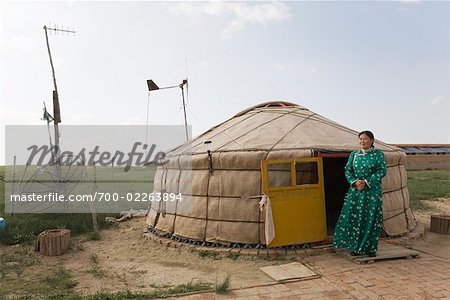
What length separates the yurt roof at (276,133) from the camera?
211 inches

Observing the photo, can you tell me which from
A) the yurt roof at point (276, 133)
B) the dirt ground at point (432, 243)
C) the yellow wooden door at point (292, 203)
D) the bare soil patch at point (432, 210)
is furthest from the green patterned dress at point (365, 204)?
the bare soil patch at point (432, 210)

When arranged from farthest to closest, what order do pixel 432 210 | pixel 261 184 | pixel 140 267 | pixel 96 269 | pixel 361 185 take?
pixel 432 210 → pixel 261 184 → pixel 140 267 → pixel 96 269 → pixel 361 185

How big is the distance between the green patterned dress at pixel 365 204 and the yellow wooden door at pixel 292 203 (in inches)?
18.8

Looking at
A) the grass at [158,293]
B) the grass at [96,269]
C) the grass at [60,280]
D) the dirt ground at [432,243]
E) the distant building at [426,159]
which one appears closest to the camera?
the grass at [158,293]

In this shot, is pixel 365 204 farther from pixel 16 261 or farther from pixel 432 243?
pixel 16 261

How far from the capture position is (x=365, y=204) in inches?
179

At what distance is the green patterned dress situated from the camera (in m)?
4.48

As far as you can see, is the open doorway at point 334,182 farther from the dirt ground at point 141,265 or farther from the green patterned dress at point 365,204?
the green patterned dress at point 365,204

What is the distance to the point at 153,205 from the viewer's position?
6.75 m

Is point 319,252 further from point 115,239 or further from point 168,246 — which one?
point 115,239

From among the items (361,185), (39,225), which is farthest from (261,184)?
(39,225)

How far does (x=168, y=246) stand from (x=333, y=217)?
11.6ft

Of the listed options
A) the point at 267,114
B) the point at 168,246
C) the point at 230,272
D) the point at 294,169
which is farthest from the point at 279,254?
the point at 267,114

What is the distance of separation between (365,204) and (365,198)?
0.25 ft
